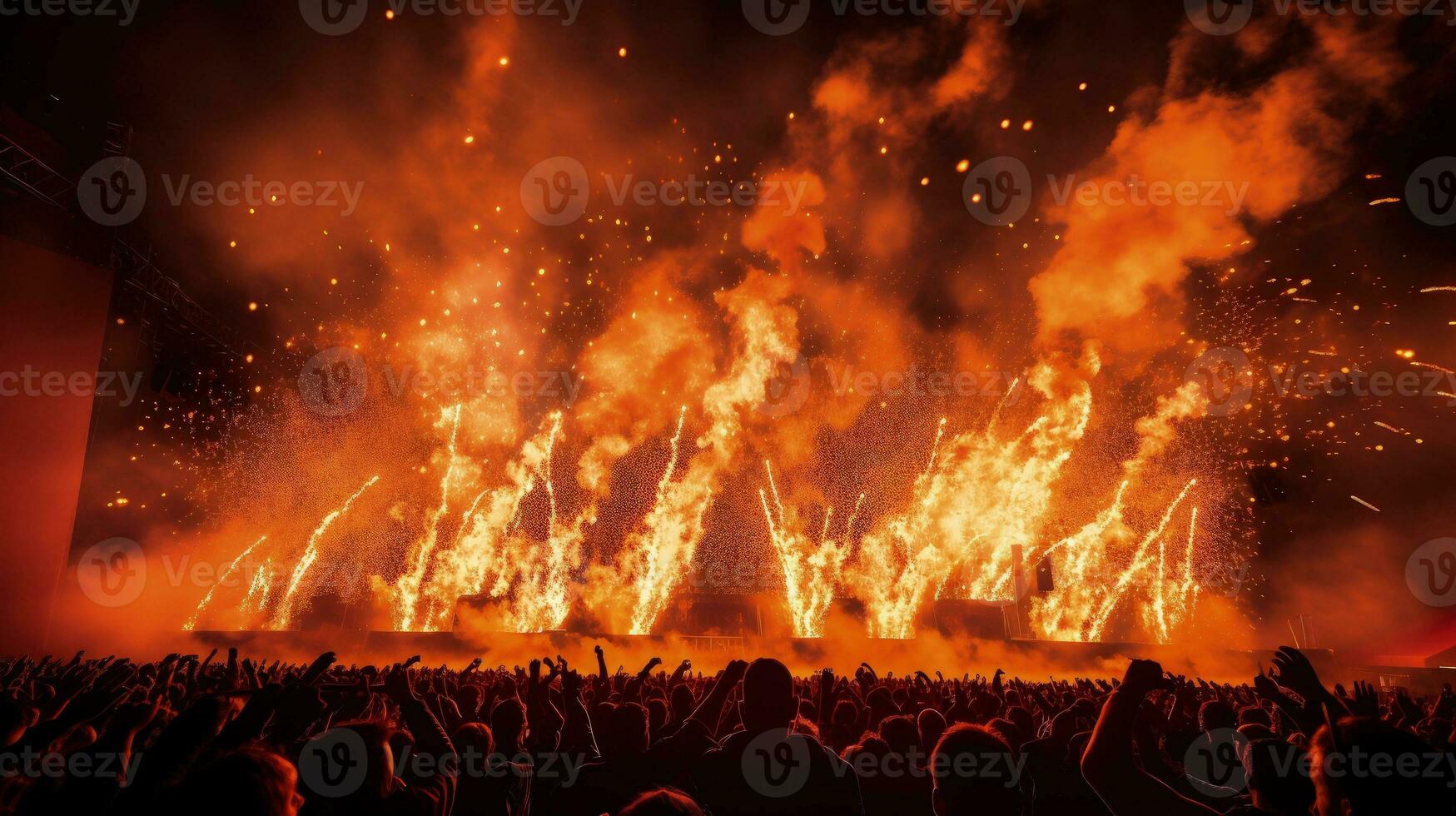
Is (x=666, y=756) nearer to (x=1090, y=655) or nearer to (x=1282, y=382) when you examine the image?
(x=1090, y=655)

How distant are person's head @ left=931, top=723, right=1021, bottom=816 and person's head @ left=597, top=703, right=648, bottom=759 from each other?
145cm

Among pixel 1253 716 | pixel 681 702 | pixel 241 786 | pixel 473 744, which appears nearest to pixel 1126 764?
pixel 681 702

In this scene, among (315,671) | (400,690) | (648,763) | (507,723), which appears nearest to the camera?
(315,671)

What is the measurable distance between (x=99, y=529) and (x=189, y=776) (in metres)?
22.6

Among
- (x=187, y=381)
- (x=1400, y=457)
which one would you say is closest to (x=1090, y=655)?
(x=1400, y=457)

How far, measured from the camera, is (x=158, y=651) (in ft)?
59.1

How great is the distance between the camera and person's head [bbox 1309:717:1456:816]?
2.29 meters

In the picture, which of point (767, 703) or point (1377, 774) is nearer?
point (1377, 774)

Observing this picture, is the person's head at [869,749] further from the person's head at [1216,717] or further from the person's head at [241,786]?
the person's head at [241,786]

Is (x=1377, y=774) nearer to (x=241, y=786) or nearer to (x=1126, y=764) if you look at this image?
(x=1126, y=764)

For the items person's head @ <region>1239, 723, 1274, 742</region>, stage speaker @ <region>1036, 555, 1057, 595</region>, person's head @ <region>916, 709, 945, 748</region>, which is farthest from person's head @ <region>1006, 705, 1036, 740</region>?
stage speaker @ <region>1036, 555, 1057, 595</region>

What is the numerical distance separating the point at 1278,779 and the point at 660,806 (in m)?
3.37

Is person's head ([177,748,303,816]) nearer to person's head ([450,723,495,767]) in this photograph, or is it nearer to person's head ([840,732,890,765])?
person's head ([450,723,495,767])

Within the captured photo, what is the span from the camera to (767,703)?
280 cm
